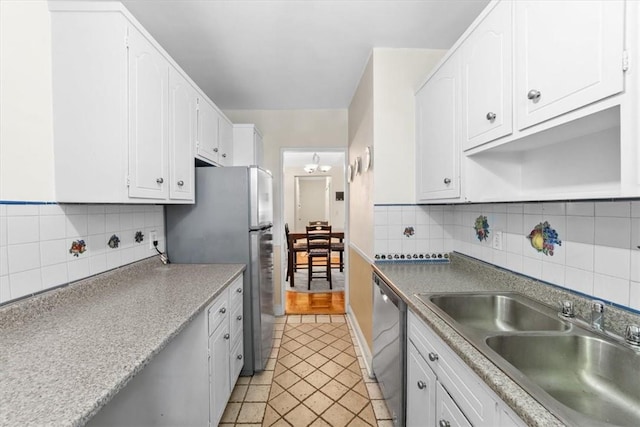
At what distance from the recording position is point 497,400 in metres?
0.74

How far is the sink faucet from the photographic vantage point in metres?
0.96

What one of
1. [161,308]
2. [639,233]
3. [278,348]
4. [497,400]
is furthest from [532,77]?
[278,348]

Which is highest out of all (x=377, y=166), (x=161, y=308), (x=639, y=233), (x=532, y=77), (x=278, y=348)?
(x=532, y=77)

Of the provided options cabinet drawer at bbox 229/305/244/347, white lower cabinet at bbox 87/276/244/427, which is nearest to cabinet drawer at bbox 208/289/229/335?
white lower cabinet at bbox 87/276/244/427

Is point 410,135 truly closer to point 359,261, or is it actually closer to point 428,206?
point 428,206

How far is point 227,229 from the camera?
6.82ft

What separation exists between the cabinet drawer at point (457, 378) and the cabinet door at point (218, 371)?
3.48 feet

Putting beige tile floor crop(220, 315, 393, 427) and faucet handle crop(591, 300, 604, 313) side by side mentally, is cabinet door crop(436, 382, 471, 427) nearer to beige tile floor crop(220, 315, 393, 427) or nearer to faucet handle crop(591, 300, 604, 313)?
faucet handle crop(591, 300, 604, 313)

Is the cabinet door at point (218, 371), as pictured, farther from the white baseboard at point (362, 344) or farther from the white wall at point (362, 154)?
the white wall at point (362, 154)

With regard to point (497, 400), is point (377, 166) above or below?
above

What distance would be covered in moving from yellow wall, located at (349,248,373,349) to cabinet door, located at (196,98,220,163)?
156cm

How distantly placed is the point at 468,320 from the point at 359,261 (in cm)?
134

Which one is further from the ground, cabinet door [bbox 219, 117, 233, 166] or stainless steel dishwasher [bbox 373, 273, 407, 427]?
cabinet door [bbox 219, 117, 233, 166]

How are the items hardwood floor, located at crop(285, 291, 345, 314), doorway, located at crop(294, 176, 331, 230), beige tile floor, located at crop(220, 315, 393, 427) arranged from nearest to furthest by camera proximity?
beige tile floor, located at crop(220, 315, 393, 427)
hardwood floor, located at crop(285, 291, 345, 314)
doorway, located at crop(294, 176, 331, 230)
